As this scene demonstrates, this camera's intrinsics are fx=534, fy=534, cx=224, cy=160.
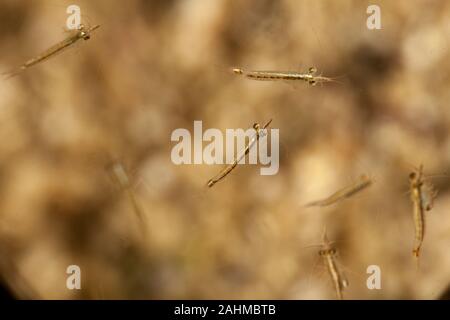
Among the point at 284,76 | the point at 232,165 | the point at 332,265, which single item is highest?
the point at 284,76

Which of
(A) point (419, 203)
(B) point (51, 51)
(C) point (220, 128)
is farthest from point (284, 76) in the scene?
(B) point (51, 51)

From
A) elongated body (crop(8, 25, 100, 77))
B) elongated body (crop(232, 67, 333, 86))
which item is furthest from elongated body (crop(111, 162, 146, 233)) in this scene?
elongated body (crop(232, 67, 333, 86))

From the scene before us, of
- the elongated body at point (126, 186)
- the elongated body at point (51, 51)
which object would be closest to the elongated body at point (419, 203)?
the elongated body at point (126, 186)

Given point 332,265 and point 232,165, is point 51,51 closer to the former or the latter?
point 232,165

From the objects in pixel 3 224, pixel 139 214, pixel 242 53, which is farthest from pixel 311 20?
pixel 3 224

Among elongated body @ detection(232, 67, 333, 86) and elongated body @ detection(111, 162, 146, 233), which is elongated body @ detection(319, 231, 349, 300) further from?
elongated body @ detection(111, 162, 146, 233)
